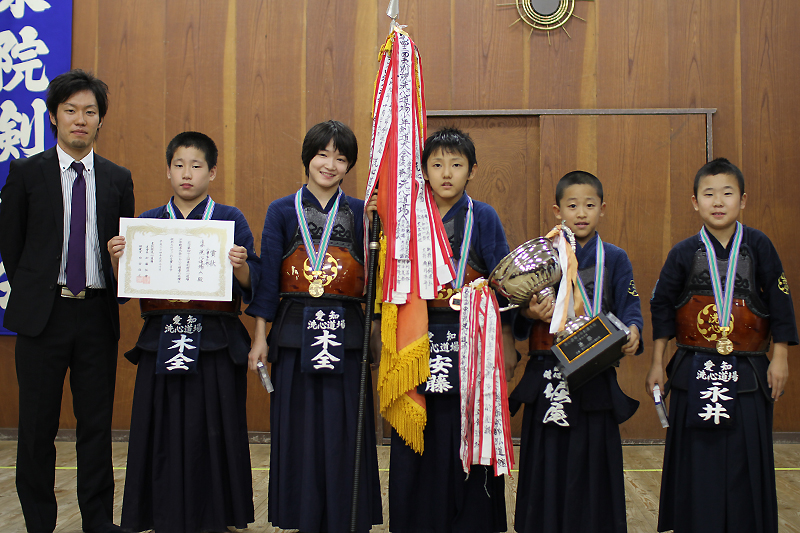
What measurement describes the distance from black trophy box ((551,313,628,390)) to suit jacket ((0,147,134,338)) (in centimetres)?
165

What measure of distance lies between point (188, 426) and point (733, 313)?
196 centimetres

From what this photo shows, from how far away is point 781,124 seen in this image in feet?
12.6

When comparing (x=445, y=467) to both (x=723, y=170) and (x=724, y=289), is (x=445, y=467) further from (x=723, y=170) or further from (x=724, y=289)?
(x=723, y=170)

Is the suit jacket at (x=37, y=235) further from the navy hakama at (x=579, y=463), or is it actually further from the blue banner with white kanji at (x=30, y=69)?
the blue banner with white kanji at (x=30, y=69)

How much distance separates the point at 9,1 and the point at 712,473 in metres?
4.71

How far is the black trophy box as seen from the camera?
6.44 feet

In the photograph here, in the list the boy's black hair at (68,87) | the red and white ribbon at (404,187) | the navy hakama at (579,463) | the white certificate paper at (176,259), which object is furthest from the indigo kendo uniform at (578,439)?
the boy's black hair at (68,87)

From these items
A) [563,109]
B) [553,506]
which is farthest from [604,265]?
[563,109]

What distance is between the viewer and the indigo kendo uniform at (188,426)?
7.23 ft

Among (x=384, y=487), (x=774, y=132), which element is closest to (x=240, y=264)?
(x=384, y=487)

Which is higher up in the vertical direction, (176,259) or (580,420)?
(176,259)

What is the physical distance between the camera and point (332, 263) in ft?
7.23

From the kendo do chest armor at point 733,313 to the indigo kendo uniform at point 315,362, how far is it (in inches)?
46.2

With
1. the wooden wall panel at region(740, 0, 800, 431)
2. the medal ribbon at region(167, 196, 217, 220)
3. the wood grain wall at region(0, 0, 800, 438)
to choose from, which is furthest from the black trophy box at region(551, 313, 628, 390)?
the wooden wall panel at region(740, 0, 800, 431)
